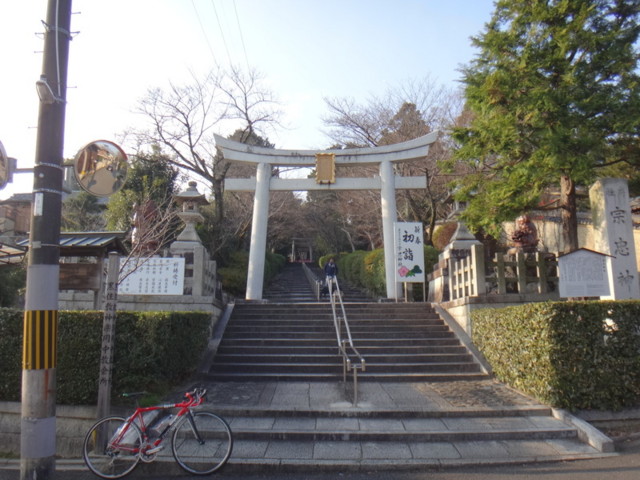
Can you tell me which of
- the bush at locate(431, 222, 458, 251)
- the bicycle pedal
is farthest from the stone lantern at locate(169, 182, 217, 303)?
the bush at locate(431, 222, 458, 251)

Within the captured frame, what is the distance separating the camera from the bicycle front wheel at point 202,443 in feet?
17.7

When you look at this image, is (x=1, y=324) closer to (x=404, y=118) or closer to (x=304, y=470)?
(x=304, y=470)

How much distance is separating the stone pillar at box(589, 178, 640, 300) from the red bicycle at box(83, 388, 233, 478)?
723 cm

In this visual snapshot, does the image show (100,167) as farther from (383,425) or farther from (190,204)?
(190,204)

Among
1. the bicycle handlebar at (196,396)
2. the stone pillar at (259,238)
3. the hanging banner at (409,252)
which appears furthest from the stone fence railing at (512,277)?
the bicycle handlebar at (196,396)

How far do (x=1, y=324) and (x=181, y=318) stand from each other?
8.88 ft

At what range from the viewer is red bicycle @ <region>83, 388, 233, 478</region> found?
17.7 feet

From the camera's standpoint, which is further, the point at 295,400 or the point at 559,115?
the point at 559,115

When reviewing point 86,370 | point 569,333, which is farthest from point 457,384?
point 86,370

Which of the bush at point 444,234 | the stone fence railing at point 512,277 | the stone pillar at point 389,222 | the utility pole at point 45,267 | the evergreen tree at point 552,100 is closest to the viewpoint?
the utility pole at point 45,267

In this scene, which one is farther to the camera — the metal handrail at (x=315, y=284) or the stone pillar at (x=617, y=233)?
the metal handrail at (x=315, y=284)

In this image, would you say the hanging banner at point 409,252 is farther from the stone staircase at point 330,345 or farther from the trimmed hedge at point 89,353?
the trimmed hedge at point 89,353

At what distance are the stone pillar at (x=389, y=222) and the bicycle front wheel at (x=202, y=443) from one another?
9.80 metres

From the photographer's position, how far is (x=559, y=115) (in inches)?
366
